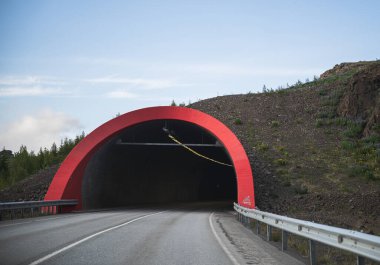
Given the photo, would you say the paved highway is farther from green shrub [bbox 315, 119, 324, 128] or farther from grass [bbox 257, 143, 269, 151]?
green shrub [bbox 315, 119, 324, 128]

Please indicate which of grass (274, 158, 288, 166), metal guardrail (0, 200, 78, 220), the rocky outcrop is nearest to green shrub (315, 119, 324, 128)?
the rocky outcrop

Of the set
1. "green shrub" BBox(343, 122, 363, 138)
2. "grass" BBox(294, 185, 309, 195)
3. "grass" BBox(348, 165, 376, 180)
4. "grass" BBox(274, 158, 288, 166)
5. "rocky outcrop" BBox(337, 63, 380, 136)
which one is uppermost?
"rocky outcrop" BBox(337, 63, 380, 136)

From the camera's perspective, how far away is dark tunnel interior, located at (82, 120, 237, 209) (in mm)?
30969

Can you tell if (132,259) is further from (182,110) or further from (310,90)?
(310,90)

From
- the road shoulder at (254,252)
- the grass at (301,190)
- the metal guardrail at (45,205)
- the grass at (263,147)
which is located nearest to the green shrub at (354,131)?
the grass at (263,147)

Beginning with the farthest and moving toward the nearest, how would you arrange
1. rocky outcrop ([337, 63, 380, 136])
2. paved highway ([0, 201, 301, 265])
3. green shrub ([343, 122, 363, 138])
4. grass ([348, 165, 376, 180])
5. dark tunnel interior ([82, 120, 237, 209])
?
rocky outcrop ([337, 63, 380, 136]) → green shrub ([343, 122, 363, 138]) → dark tunnel interior ([82, 120, 237, 209]) → grass ([348, 165, 376, 180]) → paved highway ([0, 201, 301, 265])

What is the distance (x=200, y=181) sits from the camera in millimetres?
48250

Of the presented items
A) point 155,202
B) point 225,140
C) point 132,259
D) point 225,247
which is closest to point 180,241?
point 225,247

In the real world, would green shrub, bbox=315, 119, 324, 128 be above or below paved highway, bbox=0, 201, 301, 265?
above

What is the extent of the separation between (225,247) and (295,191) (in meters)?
18.9

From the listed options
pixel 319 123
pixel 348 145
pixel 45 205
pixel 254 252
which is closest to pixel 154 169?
pixel 319 123

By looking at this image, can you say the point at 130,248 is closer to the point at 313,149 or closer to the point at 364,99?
the point at 313,149

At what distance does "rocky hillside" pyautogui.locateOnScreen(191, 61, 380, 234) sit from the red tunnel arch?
2.23m

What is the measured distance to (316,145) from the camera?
36.6 metres
